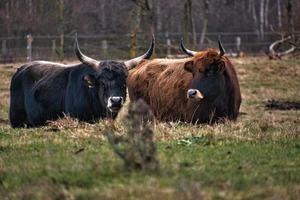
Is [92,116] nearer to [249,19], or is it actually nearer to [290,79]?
[290,79]

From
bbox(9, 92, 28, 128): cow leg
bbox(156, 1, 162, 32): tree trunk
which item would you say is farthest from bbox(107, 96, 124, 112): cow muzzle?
bbox(156, 1, 162, 32): tree trunk

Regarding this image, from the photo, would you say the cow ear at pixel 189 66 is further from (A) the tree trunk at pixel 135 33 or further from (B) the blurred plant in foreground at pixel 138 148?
(A) the tree trunk at pixel 135 33

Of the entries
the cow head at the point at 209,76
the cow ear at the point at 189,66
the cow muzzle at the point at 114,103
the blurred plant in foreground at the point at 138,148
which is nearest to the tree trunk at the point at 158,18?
the cow ear at the point at 189,66

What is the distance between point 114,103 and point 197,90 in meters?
1.36

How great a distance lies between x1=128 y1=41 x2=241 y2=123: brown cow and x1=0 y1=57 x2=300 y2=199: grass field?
180 cm

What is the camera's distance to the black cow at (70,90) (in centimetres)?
1120

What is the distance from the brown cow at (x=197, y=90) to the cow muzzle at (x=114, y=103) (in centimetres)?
107

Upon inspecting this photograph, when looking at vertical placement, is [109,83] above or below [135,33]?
above

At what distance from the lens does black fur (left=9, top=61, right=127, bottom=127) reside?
1123 centimetres

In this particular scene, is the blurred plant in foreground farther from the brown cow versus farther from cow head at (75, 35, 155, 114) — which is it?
the brown cow

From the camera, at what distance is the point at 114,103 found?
35.4 ft

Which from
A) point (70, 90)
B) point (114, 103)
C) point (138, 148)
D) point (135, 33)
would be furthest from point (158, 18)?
point (138, 148)

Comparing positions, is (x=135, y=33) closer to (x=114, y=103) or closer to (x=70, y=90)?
(x=70, y=90)

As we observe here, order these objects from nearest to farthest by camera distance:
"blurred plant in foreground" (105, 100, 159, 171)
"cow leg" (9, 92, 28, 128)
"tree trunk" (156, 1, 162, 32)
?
"blurred plant in foreground" (105, 100, 159, 171) → "cow leg" (9, 92, 28, 128) → "tree trunk" (156, 1, 162, 32)
